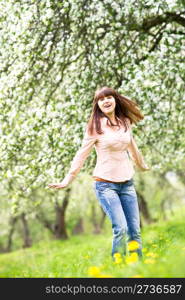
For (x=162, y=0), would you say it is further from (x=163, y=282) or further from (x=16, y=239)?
(x=16, y=239)

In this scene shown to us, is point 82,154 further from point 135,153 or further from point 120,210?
point 120,210

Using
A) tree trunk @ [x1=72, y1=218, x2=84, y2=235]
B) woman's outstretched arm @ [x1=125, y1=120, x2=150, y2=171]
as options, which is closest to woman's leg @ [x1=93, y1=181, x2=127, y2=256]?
woman's outstretched arm @ [x1=125, y1=120, x2=150, y2=171]

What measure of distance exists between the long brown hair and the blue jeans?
0.79 metres

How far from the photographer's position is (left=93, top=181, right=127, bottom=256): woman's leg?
599 cm

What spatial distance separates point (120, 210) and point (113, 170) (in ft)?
1.80

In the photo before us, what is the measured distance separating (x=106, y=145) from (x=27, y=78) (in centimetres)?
352

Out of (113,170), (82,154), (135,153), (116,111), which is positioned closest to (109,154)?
(113,170)

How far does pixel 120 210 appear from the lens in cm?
606

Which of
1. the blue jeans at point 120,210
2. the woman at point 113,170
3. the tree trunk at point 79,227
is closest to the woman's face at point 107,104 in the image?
the woman at point 113,170

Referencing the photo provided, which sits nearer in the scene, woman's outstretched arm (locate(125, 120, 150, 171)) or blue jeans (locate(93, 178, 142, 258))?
blue jeans (locate(93, 178, 142, 258))

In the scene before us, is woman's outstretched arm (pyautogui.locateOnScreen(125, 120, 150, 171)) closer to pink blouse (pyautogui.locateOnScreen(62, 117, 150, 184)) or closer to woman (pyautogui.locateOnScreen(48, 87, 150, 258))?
woman (pyautogui.locateOnScreen(48, 87, 150, 258))

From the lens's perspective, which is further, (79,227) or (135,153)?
(79,227)

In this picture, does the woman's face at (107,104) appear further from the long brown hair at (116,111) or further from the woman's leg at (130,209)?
the woman's leg at (130,209)

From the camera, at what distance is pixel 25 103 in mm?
9742
